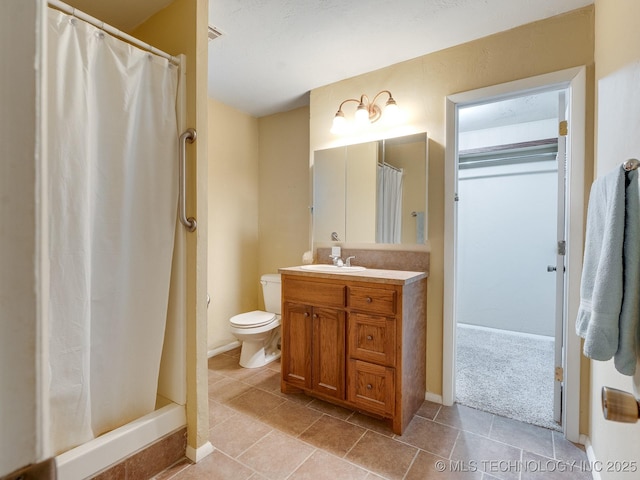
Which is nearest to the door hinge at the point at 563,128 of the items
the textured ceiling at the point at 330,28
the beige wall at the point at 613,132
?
the beige wall at the point at 613,132

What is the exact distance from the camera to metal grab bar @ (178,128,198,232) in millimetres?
1550

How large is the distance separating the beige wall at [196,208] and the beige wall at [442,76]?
1.21 meters

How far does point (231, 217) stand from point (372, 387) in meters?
1.95

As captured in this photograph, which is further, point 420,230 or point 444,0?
point 420,230

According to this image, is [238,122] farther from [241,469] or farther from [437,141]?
[241,469]

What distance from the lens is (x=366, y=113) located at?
7.50 ft

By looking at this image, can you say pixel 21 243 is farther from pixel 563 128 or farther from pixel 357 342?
pixel 563 128

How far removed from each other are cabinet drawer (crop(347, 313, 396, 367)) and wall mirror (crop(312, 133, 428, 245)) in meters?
0.65

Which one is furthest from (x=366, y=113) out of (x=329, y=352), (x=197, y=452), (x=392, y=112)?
(x=197, y=452)

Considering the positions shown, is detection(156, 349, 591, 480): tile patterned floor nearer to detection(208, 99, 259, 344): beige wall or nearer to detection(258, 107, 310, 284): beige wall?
Answer: detection(208, 99, 259, 344): beige wall

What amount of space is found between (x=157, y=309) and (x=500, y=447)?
1.87m

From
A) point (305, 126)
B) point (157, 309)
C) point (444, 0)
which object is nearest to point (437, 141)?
point (444, 0)

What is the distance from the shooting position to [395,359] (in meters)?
1.76

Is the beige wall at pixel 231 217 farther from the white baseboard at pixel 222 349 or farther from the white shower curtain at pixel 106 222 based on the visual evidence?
the white shower curtain at pixel 106 222
